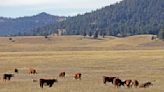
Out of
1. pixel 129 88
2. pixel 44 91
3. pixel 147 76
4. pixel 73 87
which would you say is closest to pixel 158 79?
pixel 147 76

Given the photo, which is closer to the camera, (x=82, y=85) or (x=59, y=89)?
(x=59, y=89)

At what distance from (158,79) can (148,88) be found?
22.7 ft

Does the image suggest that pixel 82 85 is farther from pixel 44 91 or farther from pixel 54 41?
pixel 54 41

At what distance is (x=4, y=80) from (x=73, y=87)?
353 inches

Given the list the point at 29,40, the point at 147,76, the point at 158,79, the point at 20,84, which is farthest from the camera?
the point at 29,40

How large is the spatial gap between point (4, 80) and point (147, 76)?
11.5 metres

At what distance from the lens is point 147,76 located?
1628 inches

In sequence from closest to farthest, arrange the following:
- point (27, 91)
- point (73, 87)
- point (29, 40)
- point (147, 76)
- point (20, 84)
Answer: point (27, 91) < point (73, 87) < point (20, 84) < point (147, 76) < point (29, 40)

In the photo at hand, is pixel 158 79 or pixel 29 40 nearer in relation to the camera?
pixel 158 79

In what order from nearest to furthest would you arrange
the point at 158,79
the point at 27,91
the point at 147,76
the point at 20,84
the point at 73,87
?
the point at 27,91
the point at 73,87
the point at 20,84
the point at 158,79
the point at 147,76

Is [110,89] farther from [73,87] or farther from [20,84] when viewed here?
[20,84]

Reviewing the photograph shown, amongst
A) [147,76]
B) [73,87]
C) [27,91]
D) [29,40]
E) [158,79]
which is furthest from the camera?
[29,40]

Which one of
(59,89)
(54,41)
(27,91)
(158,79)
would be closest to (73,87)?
(59,89)

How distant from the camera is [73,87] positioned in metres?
32.0
